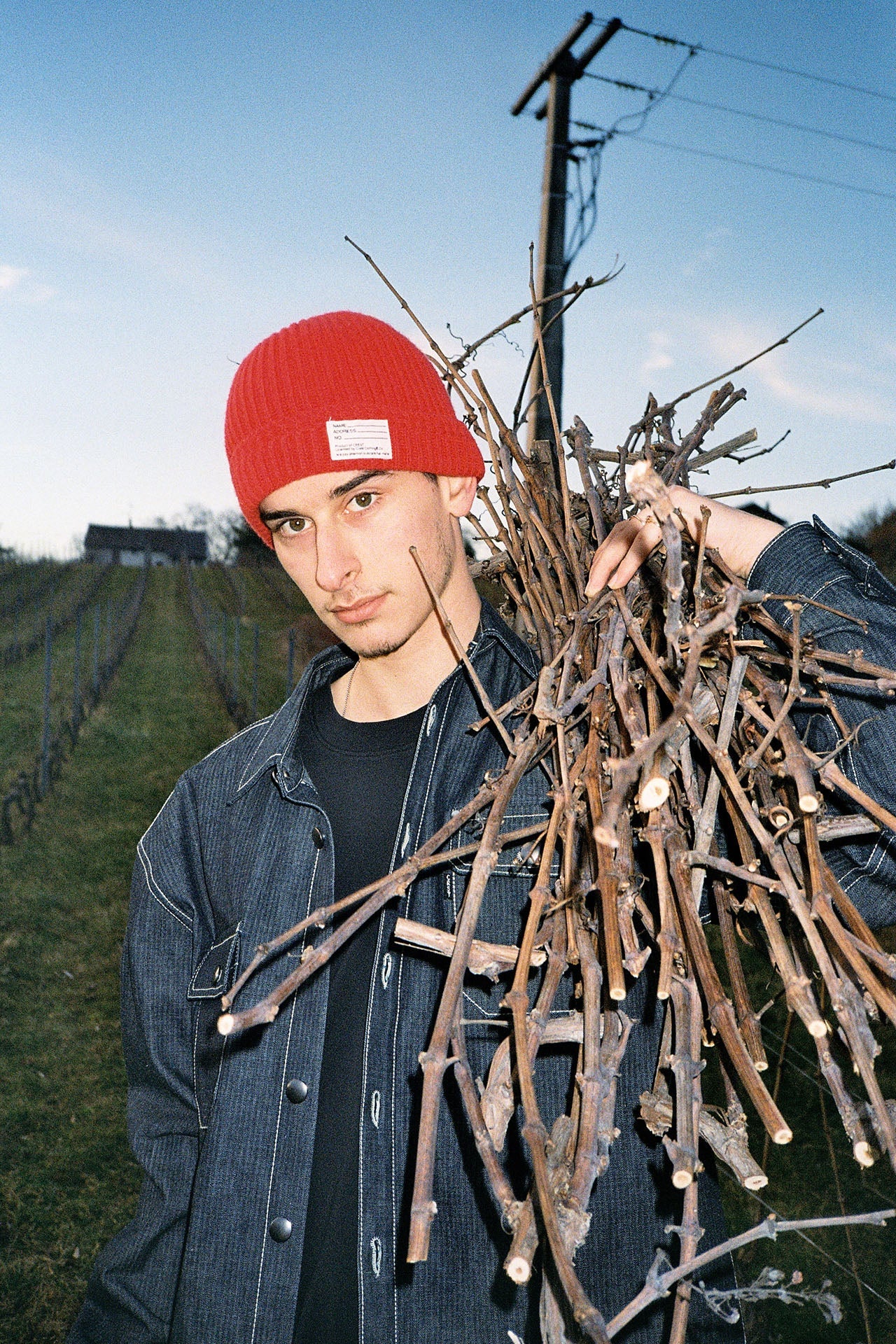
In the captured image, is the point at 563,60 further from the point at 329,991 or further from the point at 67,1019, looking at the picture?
the point at 67,1019

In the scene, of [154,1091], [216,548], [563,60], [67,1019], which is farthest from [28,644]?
[216,548]

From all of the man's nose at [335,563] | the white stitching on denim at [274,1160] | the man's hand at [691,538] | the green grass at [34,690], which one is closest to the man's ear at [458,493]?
the man's nose at [335,563]

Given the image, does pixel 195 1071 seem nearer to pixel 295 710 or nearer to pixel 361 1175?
pixel 361 1175

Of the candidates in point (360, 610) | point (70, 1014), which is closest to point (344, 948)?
point (360, 610)

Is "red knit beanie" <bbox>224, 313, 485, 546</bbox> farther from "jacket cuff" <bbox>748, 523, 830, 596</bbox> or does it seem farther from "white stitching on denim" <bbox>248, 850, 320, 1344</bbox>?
"white stitching on denim" <bbox>248, 850, 320, 1344</bbox>

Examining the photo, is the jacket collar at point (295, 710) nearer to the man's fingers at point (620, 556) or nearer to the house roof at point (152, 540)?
the man's fingers at point (620, 556)

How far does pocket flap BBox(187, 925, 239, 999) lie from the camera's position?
1801 mm

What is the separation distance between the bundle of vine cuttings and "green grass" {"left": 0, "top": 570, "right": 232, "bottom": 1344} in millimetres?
5129

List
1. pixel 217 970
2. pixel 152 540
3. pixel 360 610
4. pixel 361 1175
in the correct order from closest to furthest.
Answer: pixel 361 1175 < pixel 360 610 < pixel 217 970 < pixel 152 540

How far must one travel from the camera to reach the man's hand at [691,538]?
1362 mm

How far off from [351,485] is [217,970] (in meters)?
0.99

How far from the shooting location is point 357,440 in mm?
1794

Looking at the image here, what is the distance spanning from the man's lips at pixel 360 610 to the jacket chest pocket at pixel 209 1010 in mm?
635

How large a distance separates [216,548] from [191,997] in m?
57.8
